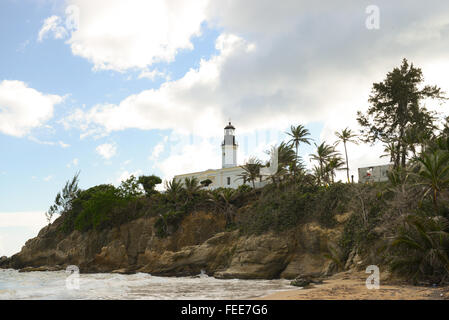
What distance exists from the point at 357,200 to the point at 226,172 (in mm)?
27684

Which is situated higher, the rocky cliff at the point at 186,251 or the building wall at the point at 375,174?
the building wall at the point at 375,174

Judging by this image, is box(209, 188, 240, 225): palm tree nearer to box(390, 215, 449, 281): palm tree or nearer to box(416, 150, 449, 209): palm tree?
box(390, 215, 449, 281): palm tree

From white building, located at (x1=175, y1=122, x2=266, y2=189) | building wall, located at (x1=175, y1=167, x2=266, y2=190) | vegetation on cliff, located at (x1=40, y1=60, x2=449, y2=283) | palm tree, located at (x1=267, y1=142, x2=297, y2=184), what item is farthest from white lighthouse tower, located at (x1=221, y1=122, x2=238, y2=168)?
palm tree, located at (x1=267, y1=142, x2=297, y2=184)

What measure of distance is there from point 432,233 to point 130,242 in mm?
29864

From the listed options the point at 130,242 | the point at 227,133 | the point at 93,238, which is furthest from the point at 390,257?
the point at 227,133

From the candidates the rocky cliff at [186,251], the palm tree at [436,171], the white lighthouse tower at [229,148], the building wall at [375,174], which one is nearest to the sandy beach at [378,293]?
the palm tree at [436,171]

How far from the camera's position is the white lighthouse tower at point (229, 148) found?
56969 millimetres

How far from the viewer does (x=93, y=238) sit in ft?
132

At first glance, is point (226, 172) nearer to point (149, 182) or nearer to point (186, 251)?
point (149, 182)

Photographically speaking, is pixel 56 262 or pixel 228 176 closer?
pixel 56 262

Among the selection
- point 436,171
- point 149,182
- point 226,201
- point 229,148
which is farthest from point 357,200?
→ point 229,148

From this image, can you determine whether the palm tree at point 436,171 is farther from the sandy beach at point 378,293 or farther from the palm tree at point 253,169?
the palm tree at point 253,169

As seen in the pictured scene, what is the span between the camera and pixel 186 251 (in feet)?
98.9
